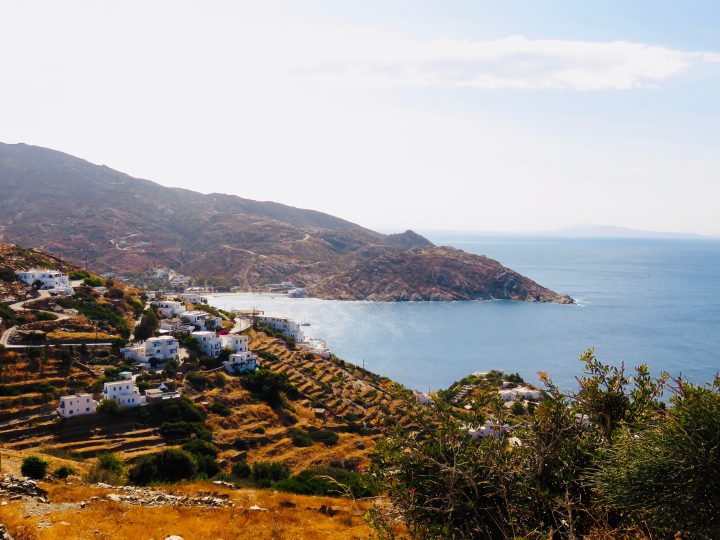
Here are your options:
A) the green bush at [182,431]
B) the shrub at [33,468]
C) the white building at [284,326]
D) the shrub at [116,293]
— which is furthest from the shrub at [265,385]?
the white building at [284,326]

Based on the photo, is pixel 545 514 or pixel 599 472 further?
pixel 545 514

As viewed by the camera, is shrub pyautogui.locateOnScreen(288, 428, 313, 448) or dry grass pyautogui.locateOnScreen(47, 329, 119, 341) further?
dry grass pyautogui.locateOnScreen(47, 329, 119, 341)

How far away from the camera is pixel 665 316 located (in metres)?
106

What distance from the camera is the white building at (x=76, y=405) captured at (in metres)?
30.0

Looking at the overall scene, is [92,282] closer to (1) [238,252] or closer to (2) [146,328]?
(2) [146,328]

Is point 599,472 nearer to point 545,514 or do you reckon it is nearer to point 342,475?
point 545,514

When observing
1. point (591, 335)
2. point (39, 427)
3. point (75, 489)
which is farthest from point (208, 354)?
point (591, 335)

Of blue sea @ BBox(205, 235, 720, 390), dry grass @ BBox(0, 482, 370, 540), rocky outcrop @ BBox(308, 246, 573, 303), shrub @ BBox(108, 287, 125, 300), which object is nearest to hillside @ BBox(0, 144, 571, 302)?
rocky outcrop @ BBox(308, 246, 573, 303)

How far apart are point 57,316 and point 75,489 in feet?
115

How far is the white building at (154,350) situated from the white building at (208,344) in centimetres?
426

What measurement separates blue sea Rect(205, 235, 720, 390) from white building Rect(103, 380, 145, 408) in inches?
1670

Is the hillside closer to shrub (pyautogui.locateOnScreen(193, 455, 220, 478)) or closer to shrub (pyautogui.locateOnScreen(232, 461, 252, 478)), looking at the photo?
shrub (pyautogui.locateOnScreen(193, 455, 220, 478))

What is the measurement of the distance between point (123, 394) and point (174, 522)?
23.6 meters

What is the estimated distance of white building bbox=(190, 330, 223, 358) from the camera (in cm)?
4775
